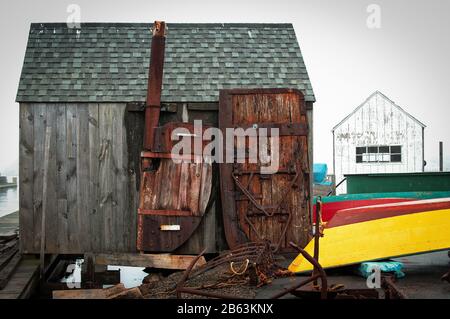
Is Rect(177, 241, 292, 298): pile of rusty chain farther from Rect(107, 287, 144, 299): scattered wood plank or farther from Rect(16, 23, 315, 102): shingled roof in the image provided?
Rect(16, 23, 315, 102): shingled roof

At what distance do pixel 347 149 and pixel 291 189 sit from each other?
13914 millimetres

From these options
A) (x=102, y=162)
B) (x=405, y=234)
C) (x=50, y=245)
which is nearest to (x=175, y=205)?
(x=102, y=162)

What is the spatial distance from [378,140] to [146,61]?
1414cm

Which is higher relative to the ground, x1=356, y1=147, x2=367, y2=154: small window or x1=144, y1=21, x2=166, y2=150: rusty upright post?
x1=144, y1=21, x2=166, y2=150: rusty upright post

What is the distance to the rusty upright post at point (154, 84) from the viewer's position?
28.7 feet

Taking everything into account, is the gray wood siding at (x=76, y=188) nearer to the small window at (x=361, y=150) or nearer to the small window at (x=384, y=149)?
the small window at (x=361, y=150)

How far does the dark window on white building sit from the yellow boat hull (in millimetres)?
14837

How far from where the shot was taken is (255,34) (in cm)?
1049

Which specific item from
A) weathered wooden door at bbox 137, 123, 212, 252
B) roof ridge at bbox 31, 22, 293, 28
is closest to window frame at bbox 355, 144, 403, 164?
roof ridge at bbox 31, 22, 293, 28

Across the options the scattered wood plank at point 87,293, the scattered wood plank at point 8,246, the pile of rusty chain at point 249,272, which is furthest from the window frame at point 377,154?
the scattered wood plank at point 87,293

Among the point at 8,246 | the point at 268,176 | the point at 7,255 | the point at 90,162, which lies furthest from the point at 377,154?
the point at 7,255

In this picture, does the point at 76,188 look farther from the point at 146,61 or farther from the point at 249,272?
the point at 249,272

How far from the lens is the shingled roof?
9.29m

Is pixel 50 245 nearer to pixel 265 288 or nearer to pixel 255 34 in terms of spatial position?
pixel 265 288
